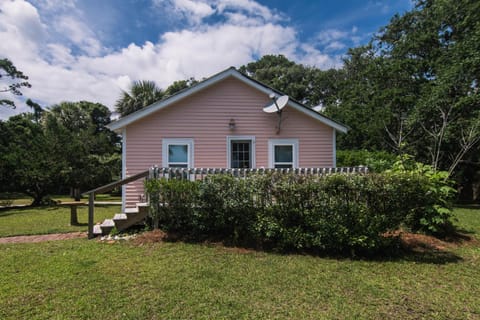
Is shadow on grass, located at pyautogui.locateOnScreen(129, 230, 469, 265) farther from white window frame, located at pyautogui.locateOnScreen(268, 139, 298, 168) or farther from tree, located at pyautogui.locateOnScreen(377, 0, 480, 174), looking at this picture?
tree, located at pyautogui.locateOnScreen(377, 0, 480, 174)

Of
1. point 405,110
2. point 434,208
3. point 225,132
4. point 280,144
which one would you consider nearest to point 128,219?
point 225,132

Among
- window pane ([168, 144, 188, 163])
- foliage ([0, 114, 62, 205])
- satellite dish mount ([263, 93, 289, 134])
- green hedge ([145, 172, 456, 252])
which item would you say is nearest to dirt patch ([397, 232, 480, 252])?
green hedge ([145, 172, 456, 252])

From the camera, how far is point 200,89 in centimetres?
849

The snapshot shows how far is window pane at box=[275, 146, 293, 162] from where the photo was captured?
29.1 ft

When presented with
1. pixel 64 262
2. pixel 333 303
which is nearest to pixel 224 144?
pixel 64 262

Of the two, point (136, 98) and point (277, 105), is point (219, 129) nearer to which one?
point (277, 105)

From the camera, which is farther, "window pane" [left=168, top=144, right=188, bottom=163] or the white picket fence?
"window pane" [left=168, top=144, right=188, bottom=163]

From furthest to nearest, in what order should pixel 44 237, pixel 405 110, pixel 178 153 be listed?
1. pixel 405 110
2. pixel 178 153
3. pixel 44 237

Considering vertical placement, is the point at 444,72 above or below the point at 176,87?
below

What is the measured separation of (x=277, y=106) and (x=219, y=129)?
2.18 meters

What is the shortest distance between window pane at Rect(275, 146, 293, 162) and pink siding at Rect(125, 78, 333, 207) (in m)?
0.37

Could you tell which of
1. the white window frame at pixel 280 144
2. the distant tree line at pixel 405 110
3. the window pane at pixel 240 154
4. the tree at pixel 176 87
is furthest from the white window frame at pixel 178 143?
the tree at pixel 176 87

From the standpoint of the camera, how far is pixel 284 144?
884 cm

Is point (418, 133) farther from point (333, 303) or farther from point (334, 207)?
point (333, 303)
